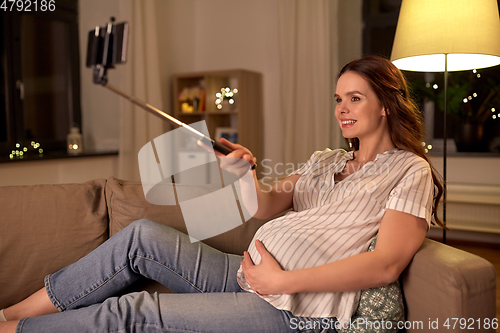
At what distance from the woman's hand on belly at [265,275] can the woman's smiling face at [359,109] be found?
0.45 metres

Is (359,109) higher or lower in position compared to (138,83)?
lower

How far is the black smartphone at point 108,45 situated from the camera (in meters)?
0.60

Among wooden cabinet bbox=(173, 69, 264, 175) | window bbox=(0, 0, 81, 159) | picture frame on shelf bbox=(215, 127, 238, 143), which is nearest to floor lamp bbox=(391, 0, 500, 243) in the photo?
wooden cabinet bbox=(173, 69, 264, 175)

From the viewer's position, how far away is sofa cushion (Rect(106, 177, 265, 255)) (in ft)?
4.74

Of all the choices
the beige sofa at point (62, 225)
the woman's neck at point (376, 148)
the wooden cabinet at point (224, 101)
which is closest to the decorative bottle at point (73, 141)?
the wooden cabinet at point (224, 101)

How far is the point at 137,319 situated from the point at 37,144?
2.77 meters

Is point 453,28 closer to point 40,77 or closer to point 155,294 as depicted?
point 155,294

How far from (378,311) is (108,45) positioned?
0.81 m

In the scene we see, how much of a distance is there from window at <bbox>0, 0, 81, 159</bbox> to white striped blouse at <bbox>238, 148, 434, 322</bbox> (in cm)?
268

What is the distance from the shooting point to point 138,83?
147 inches

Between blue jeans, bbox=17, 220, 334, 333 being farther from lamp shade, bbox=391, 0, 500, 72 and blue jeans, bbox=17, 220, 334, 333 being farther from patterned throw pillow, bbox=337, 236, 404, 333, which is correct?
lamp shade, bbox=391, 0, 500, 72

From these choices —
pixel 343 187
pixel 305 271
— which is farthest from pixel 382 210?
pixel 305 271

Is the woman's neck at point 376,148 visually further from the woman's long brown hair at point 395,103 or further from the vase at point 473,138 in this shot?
the vase at point 473,138

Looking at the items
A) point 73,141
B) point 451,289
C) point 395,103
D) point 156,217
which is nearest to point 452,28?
point 395,103
